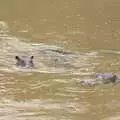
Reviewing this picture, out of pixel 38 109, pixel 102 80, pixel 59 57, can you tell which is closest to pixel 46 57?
pixel 59 57

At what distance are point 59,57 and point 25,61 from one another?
0.84m

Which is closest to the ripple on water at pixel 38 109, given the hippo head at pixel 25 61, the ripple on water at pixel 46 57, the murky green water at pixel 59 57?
the murky green water at pixel 59 57

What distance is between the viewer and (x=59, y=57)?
11.2 meters

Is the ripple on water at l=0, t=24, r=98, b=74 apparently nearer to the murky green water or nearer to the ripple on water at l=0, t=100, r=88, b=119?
the murky green water

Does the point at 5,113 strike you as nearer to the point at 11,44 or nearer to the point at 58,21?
the point at 11,44

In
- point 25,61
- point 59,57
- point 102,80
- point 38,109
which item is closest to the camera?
point 38,109

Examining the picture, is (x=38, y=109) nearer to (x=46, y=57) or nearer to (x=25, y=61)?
(x=25, y=61)

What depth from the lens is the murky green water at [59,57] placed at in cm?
817

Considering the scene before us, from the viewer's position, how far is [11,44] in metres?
12.4

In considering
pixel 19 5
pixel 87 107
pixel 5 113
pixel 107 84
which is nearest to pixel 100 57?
pixel 107 84

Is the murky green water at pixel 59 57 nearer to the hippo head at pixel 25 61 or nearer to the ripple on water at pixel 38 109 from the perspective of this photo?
the ripple on water at pixel 38 109

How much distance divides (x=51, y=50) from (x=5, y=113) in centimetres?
408

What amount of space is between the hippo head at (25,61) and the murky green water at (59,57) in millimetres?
126

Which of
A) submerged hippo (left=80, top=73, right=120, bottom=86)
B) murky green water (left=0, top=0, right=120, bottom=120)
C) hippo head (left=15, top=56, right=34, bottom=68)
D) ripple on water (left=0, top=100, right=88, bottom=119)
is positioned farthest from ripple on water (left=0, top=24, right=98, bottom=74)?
ripple on water (left=0, top=100, right=88, bottom=119)
